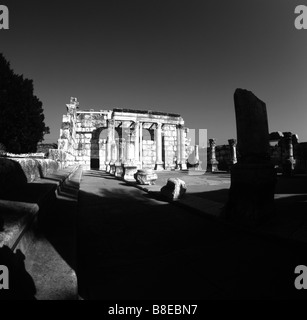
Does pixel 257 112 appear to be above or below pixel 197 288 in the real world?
above

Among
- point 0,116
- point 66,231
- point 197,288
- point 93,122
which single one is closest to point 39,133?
point 0,116

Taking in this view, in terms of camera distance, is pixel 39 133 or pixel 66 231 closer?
pixel 66 231

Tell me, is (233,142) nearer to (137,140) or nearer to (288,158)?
(288,158)

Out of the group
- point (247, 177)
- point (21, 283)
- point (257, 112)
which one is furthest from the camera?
point (257, 112)

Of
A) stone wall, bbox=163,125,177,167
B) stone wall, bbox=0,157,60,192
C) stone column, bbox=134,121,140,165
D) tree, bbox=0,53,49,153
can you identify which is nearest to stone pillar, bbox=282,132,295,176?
stone wall, bbox=0,157,60,192

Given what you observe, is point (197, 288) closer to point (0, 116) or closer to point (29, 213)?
point (29, 213)

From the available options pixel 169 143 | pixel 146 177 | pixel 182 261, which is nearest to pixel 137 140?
pixel 169 143

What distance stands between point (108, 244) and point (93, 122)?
24.4 m

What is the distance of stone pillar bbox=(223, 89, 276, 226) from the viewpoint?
2906 mm

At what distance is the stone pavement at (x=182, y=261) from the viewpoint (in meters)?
1.55

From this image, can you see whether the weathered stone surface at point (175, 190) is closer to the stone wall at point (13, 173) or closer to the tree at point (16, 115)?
the stone wall at point (13, 173)

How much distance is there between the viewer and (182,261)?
6.54ft

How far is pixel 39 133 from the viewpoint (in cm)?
2377
